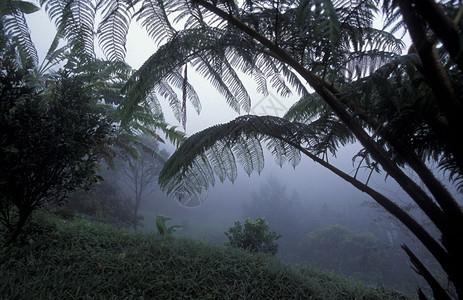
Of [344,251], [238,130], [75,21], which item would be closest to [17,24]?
[75,21]

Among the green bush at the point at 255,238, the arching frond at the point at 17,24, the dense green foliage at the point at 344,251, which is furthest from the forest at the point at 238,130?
the dense green foliage at the point at 344,251

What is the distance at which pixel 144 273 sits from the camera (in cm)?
214

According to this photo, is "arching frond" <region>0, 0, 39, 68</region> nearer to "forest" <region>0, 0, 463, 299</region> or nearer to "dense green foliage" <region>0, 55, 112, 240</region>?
"forest" <region>0, 0, 463, 299</region>

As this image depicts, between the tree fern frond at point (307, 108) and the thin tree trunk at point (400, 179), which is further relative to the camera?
the tree fern frond at point (307, 108)

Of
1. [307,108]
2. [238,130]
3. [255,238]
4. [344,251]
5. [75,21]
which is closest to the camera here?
[75,21]

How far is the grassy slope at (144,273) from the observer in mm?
1897

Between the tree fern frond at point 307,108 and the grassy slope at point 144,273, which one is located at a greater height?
the tree fern frond at point 307,108

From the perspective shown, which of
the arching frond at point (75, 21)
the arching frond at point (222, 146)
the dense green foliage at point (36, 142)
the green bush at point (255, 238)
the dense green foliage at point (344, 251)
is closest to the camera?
the arching frond at point (75, 21)

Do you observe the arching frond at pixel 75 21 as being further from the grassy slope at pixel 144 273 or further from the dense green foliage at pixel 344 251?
the dense green foliage at pixel 344 251

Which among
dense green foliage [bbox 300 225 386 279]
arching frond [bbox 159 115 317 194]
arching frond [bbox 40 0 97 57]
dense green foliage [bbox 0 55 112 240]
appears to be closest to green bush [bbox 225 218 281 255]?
arching frond [bbox 159 115 317 194]

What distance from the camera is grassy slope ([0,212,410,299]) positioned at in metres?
1.90

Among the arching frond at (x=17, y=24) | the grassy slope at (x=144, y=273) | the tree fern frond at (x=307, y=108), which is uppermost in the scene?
the tree fern frond at (x=307, y=108)

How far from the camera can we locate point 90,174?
9.03ft

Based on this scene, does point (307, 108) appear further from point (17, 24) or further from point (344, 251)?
point (344, 251)
